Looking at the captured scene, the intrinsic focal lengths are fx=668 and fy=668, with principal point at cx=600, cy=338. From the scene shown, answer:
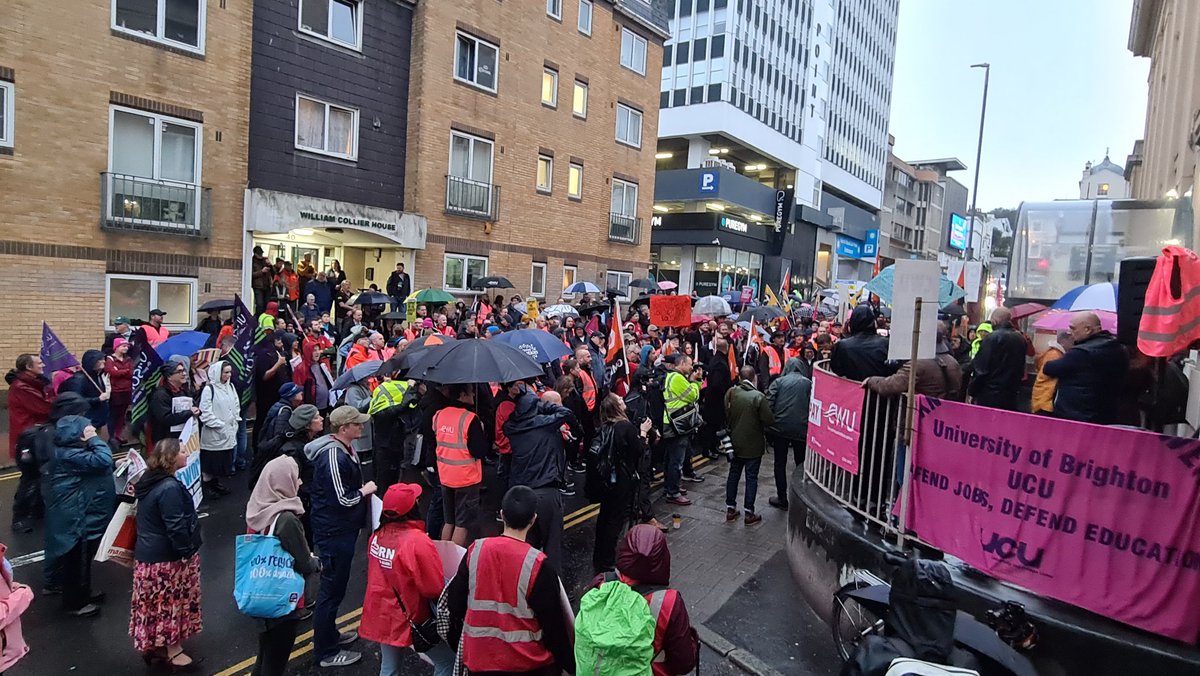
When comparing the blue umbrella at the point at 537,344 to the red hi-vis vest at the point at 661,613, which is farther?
the blue umbrella at the point at 537,344

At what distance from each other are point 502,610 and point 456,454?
116 inches

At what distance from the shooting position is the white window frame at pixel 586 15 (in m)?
24.6

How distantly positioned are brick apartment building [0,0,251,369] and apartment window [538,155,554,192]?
33.4 feet

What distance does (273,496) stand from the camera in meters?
4.93

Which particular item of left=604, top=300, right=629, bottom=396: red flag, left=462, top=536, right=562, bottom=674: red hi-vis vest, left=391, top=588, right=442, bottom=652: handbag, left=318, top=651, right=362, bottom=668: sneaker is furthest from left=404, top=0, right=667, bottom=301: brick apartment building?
left=462, top=536, right=562, bottom=674: red hi-vis vest

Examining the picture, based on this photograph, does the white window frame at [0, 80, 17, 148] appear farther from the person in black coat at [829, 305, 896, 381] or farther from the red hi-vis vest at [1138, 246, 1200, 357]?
the red hi-vis vest at [1138, 246, 1200, 357]

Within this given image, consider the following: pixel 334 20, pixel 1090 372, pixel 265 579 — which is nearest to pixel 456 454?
pixel 265 579

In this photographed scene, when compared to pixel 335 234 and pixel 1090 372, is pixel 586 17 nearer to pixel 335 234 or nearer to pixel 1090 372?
pixel 335 234

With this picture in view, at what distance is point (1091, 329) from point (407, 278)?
640 inches

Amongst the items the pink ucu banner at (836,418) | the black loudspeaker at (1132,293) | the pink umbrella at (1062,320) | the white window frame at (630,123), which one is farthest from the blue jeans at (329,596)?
the white window frame at (630,123)

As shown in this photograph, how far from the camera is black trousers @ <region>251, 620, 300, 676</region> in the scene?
4.54m

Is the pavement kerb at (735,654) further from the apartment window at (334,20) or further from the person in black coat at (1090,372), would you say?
the apartment window at (334,20)

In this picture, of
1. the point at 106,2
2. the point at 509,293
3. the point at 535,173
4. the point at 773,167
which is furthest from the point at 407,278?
the point at 773,167

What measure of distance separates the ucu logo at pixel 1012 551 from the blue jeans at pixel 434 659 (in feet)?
12.8
